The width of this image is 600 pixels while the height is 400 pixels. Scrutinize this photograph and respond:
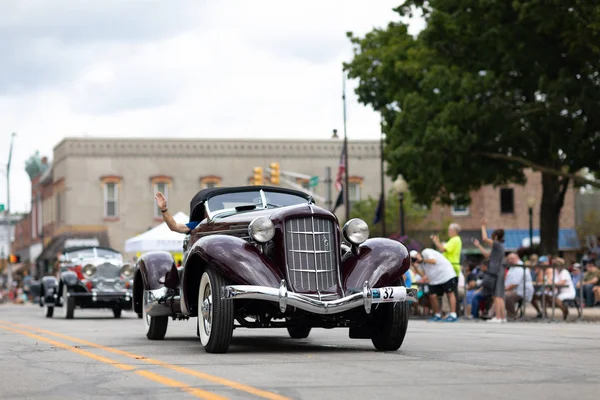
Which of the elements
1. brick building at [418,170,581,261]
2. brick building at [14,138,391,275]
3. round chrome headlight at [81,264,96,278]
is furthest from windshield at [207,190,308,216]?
brick building at [418,170,581,261]

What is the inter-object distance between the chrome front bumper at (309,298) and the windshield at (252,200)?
255cm

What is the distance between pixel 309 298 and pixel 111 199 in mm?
51833

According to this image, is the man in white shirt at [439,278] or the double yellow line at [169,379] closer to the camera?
the double yellow line at [169,379]

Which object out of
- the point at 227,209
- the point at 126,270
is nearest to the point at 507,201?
the point at 126,270

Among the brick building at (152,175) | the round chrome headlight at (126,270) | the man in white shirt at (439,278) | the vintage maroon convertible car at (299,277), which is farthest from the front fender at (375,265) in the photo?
the brick building at (152,175)

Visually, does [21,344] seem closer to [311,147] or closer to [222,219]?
[222,219]

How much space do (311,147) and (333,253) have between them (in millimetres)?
51516

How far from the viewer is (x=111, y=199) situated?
61938mm

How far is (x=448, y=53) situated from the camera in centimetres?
3089

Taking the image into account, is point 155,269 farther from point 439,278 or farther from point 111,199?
point 111,199

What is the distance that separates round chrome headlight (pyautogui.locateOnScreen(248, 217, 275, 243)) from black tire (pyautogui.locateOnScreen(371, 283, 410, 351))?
150 cm

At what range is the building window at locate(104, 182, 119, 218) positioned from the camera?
61875mm

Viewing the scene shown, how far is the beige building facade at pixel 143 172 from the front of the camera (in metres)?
61.8

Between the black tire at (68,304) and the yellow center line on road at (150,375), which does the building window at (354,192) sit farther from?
the yellow center line on road at (150,375)
